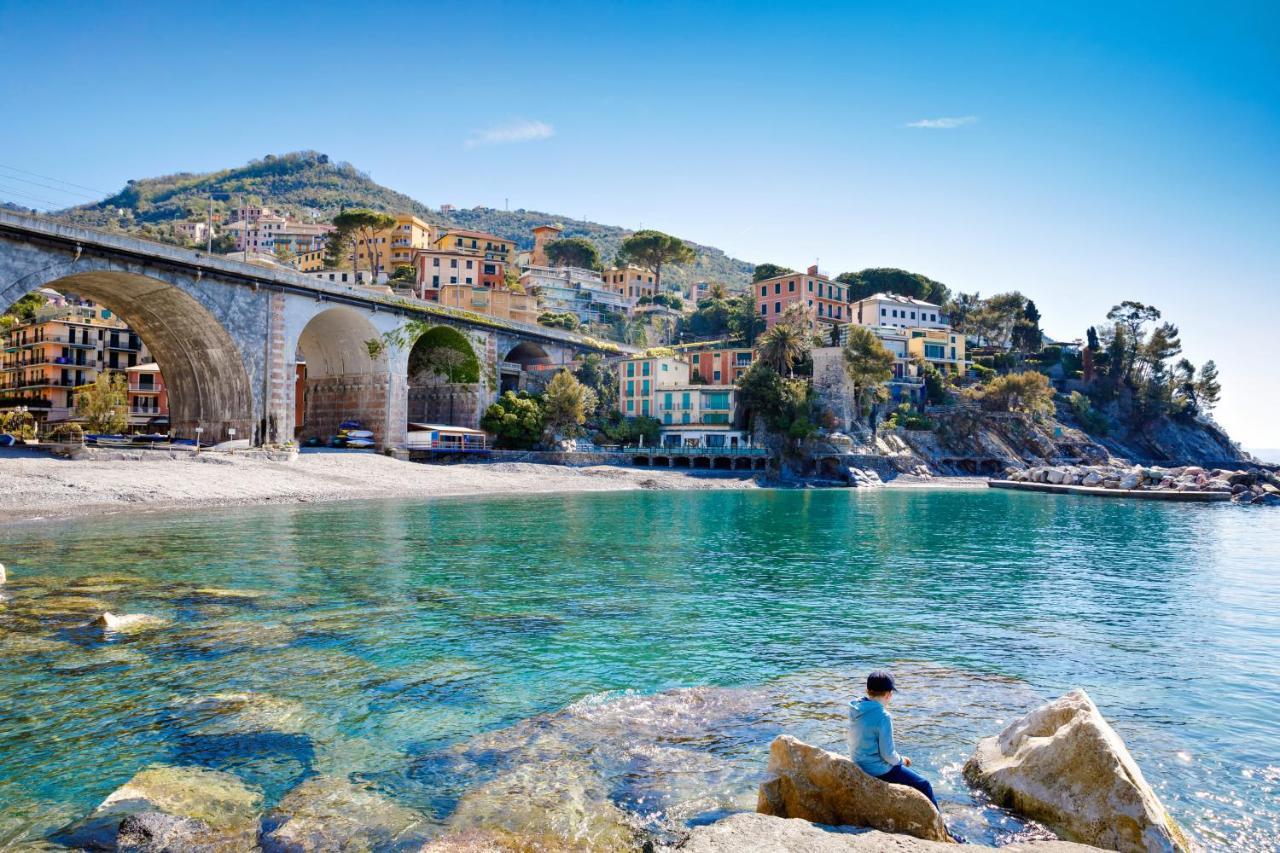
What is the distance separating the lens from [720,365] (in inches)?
3406

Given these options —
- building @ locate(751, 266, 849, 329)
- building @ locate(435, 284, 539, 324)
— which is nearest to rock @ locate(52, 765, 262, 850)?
A: building @ locate(435, 284, 539, 324)

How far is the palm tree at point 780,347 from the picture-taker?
81.2 m

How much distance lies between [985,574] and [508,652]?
58.7 ft

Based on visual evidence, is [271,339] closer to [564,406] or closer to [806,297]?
[564,406]

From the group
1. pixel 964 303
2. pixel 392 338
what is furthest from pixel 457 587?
pixel 964 303

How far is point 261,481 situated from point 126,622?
34.7 meters

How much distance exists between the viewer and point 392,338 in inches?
2832

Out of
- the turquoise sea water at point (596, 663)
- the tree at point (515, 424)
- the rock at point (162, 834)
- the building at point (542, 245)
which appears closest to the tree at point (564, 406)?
the tree at point (515, 424)

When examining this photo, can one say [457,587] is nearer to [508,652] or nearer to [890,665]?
[508,652]

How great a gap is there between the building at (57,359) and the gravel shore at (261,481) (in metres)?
38.1

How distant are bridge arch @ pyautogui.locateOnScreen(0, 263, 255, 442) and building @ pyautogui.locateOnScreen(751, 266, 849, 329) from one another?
64.9 m

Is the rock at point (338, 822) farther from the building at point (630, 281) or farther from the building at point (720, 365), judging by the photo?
the building at point (630, 281)

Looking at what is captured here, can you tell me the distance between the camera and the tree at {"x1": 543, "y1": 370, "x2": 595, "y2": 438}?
76812mm

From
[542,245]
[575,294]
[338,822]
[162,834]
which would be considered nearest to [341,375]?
[575,294]
